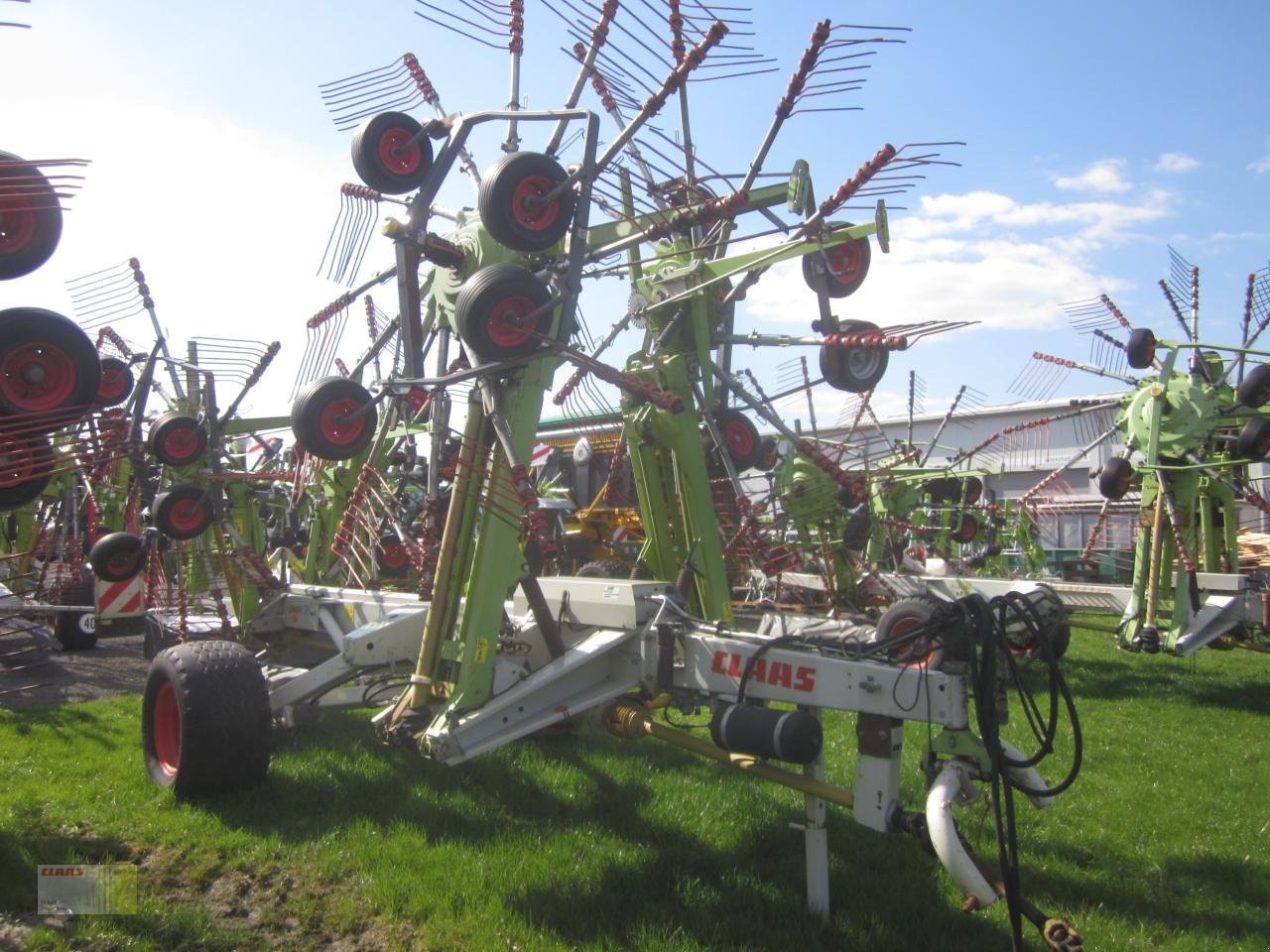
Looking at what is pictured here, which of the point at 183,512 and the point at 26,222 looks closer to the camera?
the point at 26,222

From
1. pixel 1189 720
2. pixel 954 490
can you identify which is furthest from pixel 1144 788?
pixel 954 490

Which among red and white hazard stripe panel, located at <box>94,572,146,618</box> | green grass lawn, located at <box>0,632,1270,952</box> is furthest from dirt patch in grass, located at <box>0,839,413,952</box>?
red and white hazard stripe panel, located at <box>94,572,146,618</box>

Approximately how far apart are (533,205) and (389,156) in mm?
1424

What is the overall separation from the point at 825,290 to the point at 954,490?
10.8 metres

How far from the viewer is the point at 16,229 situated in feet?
13.5

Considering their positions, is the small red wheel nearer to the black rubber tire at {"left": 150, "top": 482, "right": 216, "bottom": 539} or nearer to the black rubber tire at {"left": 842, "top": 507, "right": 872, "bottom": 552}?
the black rubber tire at {"left": 150, "top": 482, "right": 216, "bottom": 539}

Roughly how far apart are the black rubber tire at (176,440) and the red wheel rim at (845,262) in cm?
605

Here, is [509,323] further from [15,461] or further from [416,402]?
[416,402]

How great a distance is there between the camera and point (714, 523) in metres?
6.75

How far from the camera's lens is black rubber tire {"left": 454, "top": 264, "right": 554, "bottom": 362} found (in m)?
4.94

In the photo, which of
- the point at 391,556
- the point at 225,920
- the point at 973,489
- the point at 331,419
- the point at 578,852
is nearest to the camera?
the point at 225,920

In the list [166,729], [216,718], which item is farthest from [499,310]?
[166,729]

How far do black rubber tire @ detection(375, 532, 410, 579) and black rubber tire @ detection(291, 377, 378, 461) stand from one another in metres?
2.44

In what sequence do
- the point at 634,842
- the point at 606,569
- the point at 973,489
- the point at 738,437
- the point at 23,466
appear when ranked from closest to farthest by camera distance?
the point at 23,466 < the point at 634,842 < the point at 738,437 < the point at 606,569 < the point at 973,489
